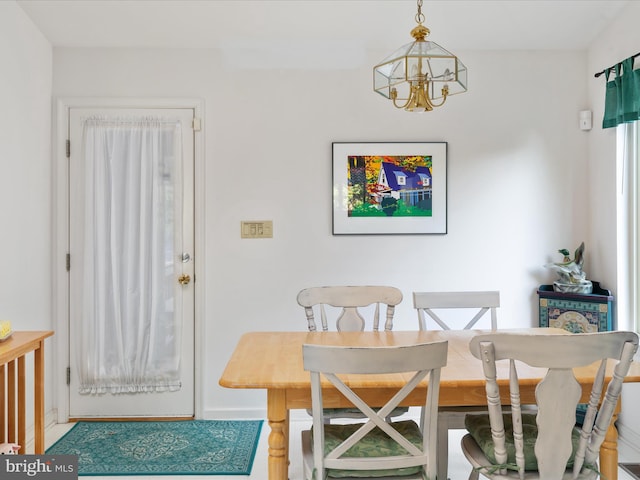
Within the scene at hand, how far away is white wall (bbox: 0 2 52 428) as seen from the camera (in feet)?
8.76

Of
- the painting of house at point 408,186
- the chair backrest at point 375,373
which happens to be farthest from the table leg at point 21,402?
the painting of house at point 408,186

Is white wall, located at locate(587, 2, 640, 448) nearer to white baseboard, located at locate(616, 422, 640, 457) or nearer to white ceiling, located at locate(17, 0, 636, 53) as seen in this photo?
white baseboard, located at locate(616, 422, 640, 457)

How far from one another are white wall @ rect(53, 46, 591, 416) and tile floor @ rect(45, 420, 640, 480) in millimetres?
365

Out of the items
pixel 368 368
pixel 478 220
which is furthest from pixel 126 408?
pixel 478 220

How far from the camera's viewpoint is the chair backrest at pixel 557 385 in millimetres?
1518

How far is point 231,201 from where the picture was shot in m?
3.28

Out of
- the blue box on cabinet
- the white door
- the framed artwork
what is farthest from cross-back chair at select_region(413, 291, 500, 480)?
the white door

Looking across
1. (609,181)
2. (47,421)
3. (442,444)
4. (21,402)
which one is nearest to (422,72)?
(442,444)

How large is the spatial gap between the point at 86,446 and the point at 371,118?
2631mm

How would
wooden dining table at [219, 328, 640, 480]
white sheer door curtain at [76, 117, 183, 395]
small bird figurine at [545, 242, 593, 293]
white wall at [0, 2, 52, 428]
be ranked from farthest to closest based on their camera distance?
1. white sheer door curtain at [76, 117, 183, 395]
2. small bird figurine at [545, 242, 593, 293]
3. white wall at [0, 2, 52, 428]
4. wooden dining table at [219, 328, 640, 480]

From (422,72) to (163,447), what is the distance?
2.42 meters

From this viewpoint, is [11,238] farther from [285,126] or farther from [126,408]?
[285,126]

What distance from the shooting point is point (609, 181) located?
10.1 feet

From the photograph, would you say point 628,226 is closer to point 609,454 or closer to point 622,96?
point 622,96
